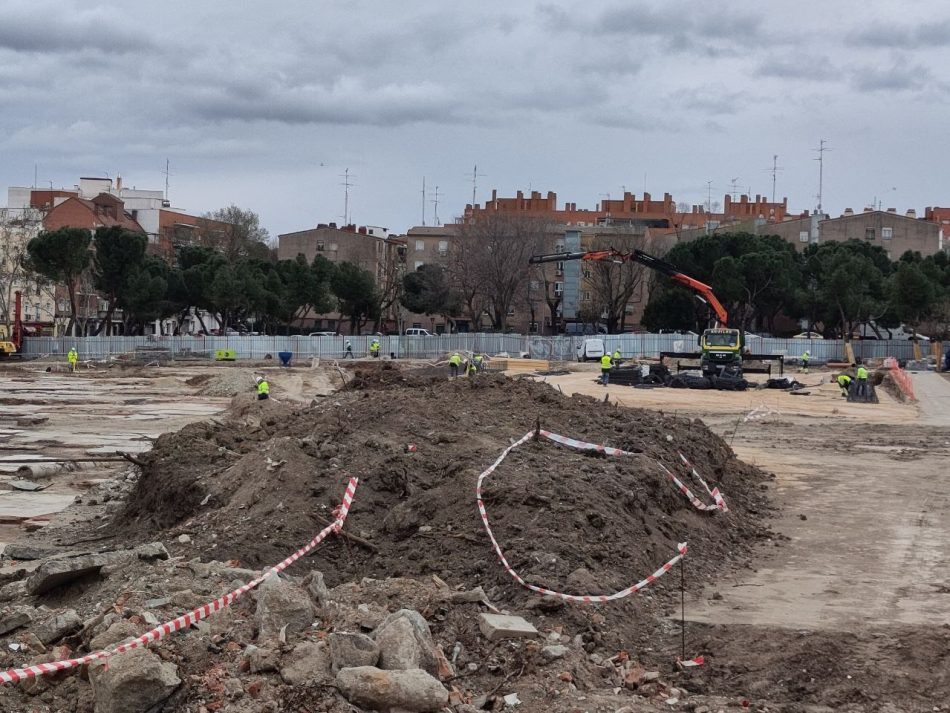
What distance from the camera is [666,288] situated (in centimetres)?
7806

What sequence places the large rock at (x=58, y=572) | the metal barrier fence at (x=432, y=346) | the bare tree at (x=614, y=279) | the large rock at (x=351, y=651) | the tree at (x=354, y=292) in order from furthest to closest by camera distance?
1. the tree at (x=354, y=292)
2. the bare tree at (x=614, y=279)
3. the metal barrier fence at (x=432, y=346)
4. the large rock at (x=58, y=572)
5. the large rock at (x=351, y=651)

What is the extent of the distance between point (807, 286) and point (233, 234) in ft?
154

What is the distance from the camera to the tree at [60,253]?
210 ft

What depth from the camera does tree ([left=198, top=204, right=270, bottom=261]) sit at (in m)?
94.8

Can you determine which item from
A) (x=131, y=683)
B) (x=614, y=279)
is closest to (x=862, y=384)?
(x=131, y=683)

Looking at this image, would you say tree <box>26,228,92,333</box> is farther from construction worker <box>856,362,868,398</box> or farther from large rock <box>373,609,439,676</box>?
large rock <box>373,609,439,676</box>

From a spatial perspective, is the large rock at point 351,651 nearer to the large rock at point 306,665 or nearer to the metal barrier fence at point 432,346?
the large rock at point 306,665

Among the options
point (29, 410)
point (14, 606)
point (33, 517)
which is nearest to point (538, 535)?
point (14, 606)

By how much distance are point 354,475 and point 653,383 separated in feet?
101

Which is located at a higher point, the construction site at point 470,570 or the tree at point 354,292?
the tree at point 354,292

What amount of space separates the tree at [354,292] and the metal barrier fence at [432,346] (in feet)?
41.7

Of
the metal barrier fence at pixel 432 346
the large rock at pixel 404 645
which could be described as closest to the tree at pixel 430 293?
the metal barrier fence at pixel 432 346

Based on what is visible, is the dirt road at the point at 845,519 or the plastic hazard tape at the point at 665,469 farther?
the plastic hazard tape at the point at 665,469

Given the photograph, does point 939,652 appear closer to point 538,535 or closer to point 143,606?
point 538,535
